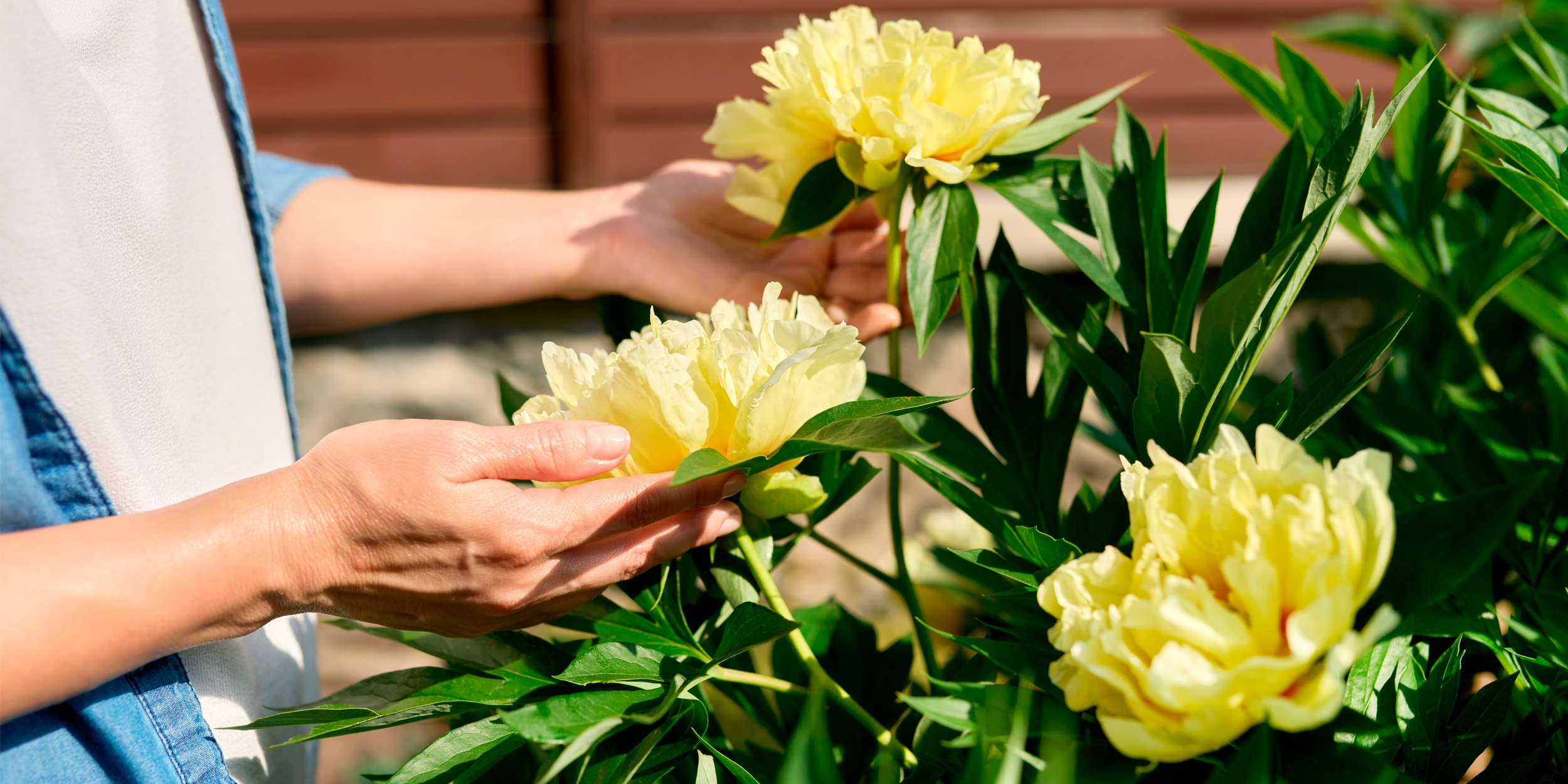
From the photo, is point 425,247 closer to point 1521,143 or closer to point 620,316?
point 620,316

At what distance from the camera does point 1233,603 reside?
0.37m

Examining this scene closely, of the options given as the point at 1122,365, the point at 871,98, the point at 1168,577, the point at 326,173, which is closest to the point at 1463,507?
the point at 1168,577

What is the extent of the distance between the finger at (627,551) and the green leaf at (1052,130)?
0.27 meters

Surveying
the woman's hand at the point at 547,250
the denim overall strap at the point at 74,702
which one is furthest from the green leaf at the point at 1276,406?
the denim overall strap at the point at 74,702

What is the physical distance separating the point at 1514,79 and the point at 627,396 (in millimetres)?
769

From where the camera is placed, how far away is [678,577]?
54cm

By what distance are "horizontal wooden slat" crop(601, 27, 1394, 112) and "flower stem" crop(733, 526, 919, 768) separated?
63.8 inches

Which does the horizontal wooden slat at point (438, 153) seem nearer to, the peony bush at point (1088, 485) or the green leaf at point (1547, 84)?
the peony bush at point (1088, 485)

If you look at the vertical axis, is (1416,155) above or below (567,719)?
above

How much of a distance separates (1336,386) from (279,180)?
82 centimetres

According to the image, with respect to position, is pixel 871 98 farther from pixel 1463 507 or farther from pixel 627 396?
pixel 1463 507

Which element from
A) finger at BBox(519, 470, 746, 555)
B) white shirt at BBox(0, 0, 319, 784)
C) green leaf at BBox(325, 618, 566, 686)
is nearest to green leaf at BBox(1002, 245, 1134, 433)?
finger at BBox(519, 470, 746, 555)

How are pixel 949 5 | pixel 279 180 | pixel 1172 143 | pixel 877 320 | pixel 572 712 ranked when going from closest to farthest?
pixel 572 712 < pixel 877 320 < pixel 279 180 < pixel 949 5 < pixel 1172 143

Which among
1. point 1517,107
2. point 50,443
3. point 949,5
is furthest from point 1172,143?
point 50,443
